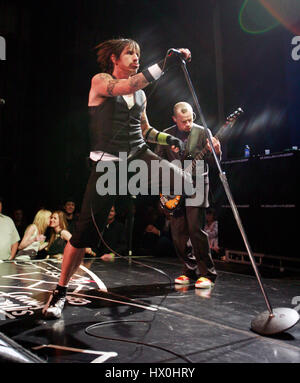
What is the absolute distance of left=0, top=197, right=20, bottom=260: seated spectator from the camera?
3990mm

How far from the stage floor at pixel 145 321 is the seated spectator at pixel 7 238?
0.96 metres

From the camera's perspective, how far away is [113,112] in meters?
2.05

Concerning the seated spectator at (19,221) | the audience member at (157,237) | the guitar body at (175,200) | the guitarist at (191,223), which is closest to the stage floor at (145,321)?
the guitarist at (191,223)

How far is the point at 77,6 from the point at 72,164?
8.68 feet

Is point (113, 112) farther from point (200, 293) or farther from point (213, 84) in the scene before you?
point (213, 84)

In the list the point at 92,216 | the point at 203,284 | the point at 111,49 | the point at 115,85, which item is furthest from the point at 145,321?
the point at 111,49

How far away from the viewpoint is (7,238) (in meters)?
4.06

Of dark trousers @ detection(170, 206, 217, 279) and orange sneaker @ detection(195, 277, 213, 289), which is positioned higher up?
dark trousers @ detection(170, 206, 217, 279)

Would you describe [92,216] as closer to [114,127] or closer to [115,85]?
[114,127]

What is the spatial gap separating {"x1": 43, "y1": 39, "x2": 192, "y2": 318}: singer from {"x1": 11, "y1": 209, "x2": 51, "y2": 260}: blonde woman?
8.41 ft

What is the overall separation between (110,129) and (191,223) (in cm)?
115

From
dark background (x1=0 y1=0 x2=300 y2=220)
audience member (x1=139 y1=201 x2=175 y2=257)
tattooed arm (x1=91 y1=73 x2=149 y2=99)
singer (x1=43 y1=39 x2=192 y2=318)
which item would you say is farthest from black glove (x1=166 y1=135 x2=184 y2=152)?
audience member (x1=139 y1=201 x2=175 y2=257)

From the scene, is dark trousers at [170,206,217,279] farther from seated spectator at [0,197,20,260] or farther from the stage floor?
seated spectator at [0,197,20,260]

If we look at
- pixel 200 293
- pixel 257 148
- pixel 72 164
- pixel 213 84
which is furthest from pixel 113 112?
pixel 72 164
